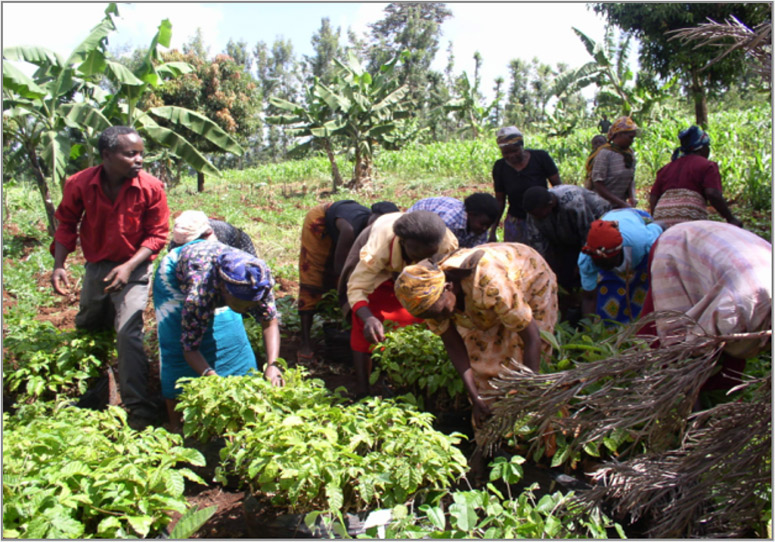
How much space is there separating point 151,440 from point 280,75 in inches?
1822

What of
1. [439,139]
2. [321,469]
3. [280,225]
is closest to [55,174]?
[280,225]

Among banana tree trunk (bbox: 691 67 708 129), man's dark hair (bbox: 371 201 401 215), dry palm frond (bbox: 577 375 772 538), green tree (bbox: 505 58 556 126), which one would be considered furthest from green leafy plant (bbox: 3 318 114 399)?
green tree (bbox: 505 58 556 126)

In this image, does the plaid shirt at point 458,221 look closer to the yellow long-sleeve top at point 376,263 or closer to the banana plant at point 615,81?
the yellow long-sleeve top at point 376,263

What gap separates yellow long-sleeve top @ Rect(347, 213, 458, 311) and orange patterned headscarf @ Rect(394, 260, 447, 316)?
851 mm

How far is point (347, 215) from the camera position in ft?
13.9

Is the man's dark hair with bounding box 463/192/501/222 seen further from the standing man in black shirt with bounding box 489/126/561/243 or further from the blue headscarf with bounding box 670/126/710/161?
the blue headscarf with bounding box 670/126/710/161

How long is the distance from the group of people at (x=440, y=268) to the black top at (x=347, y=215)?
0.05ft

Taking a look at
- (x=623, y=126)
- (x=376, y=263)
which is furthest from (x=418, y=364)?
(x=623, y=126)

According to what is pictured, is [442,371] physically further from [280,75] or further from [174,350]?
[280,75]

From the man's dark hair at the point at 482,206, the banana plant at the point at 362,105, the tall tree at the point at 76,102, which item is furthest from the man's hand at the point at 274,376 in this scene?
the banana plant at the point at 362,105

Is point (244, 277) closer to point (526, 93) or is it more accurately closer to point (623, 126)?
point (623, 126)

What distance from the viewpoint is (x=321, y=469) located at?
2.22m

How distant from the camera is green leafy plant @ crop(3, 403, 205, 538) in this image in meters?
1.90

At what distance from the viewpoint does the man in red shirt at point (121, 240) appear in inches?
149
